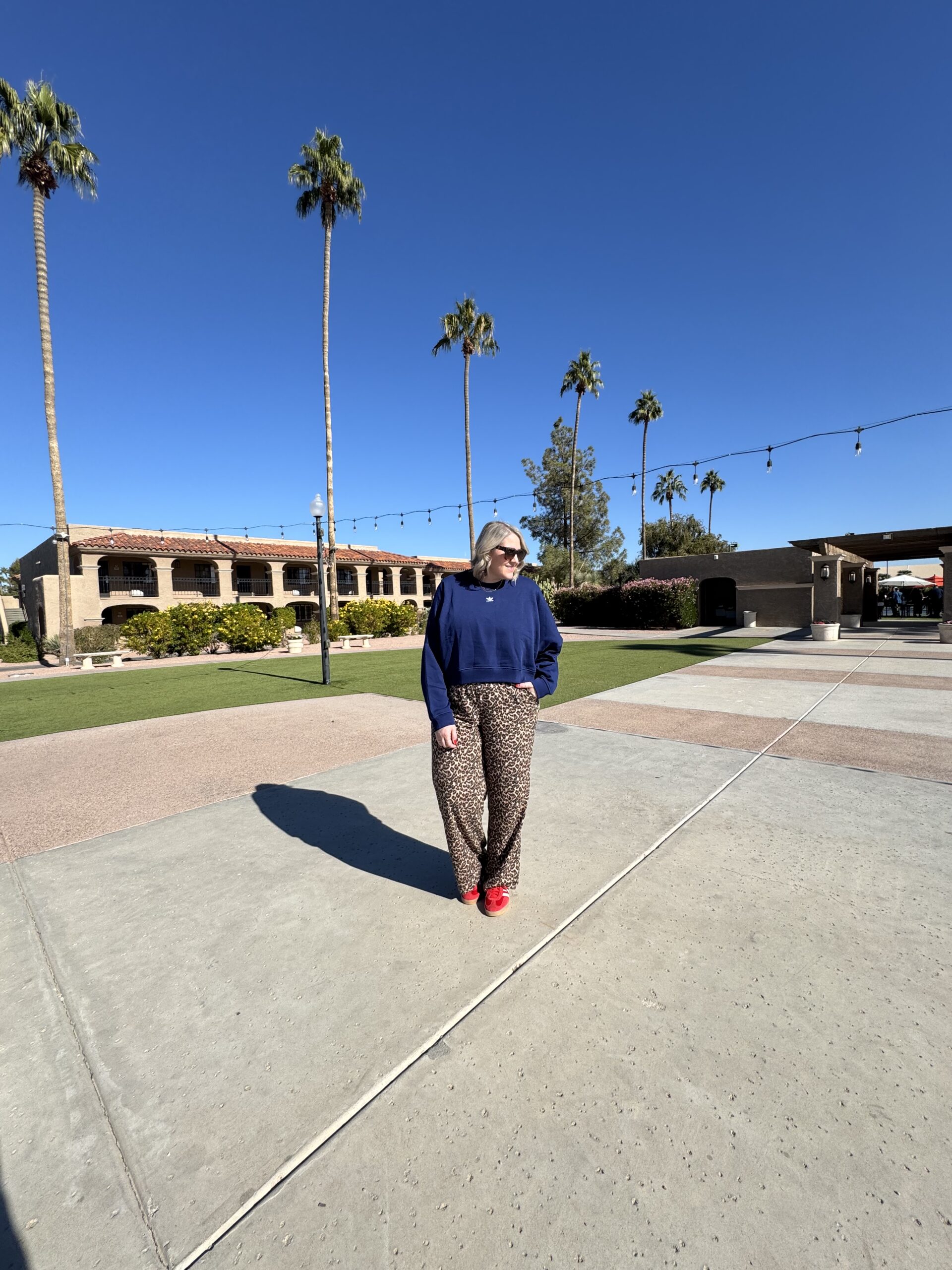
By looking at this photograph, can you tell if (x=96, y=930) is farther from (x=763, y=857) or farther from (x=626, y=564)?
(x=626, y=564)

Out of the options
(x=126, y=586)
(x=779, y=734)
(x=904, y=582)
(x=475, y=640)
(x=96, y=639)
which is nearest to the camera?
(x=475, y=640)

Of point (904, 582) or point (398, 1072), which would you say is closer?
point (398, 1072)

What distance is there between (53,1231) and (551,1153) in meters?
1.20

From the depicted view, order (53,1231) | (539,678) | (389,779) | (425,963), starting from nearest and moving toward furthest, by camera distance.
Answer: (53,1231), (425,963), (539,678), (389,779)

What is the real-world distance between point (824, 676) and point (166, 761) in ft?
33.6

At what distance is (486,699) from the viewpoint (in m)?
2.51

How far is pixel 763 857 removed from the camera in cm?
310

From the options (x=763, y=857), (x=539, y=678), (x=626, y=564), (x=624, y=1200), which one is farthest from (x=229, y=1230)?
(x=626, y=564)

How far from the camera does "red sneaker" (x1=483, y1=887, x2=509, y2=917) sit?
2.62 meters

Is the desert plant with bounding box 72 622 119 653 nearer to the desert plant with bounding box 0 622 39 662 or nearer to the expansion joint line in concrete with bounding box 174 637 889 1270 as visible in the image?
the desert plant with bounding box 0 622 39 662

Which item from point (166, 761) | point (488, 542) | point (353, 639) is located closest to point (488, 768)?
point (488, 542)

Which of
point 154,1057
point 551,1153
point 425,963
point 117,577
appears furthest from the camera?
point 117,577

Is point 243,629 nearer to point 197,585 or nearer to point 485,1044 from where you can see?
point 485,1044

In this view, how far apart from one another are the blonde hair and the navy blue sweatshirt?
0.09 m
